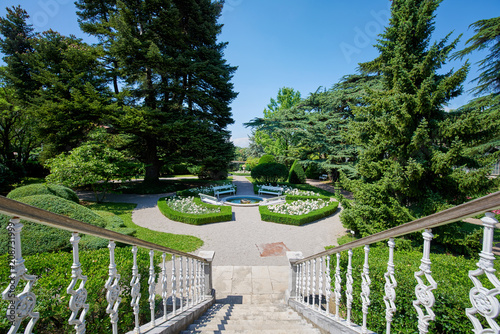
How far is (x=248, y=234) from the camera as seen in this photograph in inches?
341

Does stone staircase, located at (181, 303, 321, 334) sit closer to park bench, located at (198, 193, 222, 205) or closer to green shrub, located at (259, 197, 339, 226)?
green shrub, located at (259, 197, 339, 226)

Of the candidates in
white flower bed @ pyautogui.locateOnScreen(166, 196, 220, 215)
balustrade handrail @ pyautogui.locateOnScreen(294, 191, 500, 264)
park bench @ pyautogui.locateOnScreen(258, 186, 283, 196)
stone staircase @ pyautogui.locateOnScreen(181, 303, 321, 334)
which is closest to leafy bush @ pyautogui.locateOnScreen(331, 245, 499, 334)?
stone staircase @ pyautogui.locateOnScreen(181, 303, 321, 334)

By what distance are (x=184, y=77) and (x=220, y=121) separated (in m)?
5.05

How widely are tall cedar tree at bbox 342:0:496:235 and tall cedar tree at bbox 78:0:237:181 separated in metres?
13.4

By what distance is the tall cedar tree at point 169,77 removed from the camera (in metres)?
15.2

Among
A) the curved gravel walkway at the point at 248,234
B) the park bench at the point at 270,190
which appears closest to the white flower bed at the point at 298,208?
the curved gravel walkway at the point at 248,234

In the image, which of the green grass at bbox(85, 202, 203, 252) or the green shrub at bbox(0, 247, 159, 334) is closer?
the green shrub at bbox(0, 247, 159, 334)

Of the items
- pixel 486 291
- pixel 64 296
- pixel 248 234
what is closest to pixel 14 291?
pixel 64 296

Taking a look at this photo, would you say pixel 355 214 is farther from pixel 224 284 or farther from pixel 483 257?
pixel 483 257

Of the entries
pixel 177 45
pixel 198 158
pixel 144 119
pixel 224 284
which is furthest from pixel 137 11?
pixel 224 284

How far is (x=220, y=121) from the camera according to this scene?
67.2ft

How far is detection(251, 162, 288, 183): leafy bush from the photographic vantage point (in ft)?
59.4

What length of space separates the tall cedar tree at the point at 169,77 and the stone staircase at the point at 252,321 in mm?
14312

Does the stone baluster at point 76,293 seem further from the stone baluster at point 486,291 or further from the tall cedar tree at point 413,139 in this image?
the tall cedar tree at point 413,139
